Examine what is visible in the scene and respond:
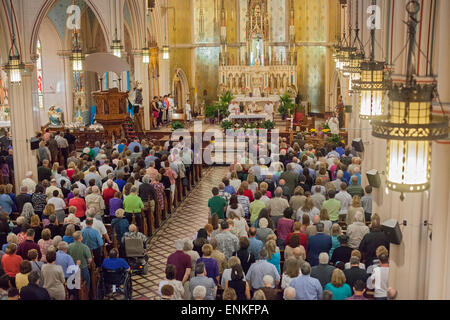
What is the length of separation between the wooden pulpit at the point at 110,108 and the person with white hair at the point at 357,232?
13.0m

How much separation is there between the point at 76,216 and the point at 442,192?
7519 millimetres

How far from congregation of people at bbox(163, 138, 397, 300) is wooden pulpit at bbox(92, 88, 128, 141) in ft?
27.8

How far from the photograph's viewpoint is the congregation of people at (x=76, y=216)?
29.9 feet

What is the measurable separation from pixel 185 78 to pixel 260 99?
203 inches

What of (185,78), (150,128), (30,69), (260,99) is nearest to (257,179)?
(30,69)

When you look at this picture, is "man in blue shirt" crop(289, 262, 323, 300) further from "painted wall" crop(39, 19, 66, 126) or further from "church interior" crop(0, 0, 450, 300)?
"painted wall" crop(39, 19, 66, 126)

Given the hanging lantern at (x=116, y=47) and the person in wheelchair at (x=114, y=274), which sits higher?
the hanging lantern at (x=116, y=47)

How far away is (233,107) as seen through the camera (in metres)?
28.5

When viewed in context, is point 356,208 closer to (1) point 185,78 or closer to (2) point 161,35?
(2) point 161,35

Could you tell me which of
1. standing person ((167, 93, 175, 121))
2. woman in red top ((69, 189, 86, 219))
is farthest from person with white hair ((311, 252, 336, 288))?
standing person ((167, 93, 175, 121))

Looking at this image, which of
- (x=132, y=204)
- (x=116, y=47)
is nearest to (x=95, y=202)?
(x=132, y=204)

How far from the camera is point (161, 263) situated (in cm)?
1284

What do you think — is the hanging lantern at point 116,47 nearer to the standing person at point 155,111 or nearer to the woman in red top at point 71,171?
the standing person at point 155,111

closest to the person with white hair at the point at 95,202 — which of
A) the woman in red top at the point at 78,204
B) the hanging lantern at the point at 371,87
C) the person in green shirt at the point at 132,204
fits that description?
the woman in red top at the point at 78,204
